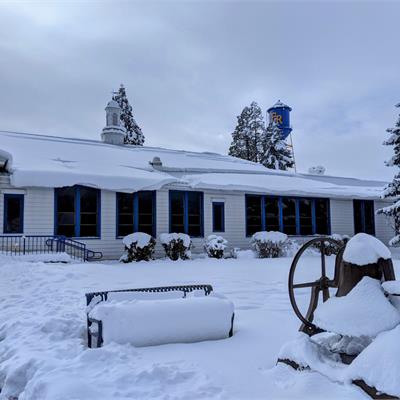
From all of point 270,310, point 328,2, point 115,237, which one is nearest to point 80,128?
point 115,237

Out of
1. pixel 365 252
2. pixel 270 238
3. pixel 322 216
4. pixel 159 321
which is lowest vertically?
pixel 159 321

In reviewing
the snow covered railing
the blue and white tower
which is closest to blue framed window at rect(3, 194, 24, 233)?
the snow covered railing

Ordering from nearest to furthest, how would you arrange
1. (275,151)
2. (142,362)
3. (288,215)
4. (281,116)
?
(142,362) < (288,215) < (275,151) < (281,116)

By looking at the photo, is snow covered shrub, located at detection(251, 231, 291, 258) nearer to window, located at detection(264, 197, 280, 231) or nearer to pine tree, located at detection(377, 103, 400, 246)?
window, located at detection(264, 197, 280, 231)

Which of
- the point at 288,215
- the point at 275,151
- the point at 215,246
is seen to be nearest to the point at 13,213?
the point at 215,246

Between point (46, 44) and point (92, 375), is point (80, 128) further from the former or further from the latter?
point (92, 375)

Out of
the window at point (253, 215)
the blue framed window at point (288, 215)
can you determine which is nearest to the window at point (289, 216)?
the blue framed window at point (288, 215)

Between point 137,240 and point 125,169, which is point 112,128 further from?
point 137,240

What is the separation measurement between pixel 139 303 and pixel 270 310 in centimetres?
256

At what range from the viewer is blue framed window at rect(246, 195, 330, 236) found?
18.2m

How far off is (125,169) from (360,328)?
47.3ft

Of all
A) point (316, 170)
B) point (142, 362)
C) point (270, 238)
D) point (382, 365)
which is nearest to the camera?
point (382, 365)

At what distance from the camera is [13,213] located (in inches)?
536

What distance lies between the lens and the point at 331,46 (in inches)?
473
